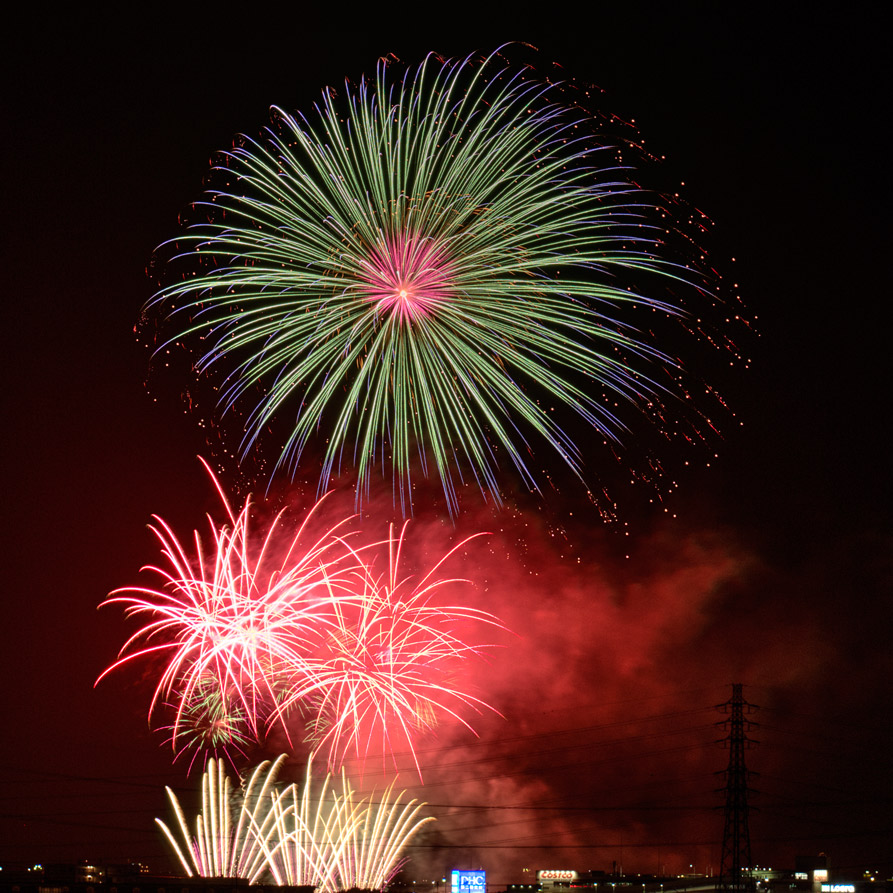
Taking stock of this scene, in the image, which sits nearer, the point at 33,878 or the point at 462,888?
the point at 33,878

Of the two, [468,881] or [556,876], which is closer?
[468,881]

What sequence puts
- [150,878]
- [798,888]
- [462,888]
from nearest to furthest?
[150,878] < [462,888] < [798,888]

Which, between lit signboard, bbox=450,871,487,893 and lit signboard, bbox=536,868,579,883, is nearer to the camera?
lit signboard, bbox=450,871,487,893

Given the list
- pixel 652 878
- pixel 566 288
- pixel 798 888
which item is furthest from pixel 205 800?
pixel 652 878

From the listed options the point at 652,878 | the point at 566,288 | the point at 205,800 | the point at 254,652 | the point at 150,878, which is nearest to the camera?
the point at 566,288

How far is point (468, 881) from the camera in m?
77.4

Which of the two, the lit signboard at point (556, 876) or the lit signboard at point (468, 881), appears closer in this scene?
the lit signboard at point (468, 881)

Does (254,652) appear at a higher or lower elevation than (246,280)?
lower

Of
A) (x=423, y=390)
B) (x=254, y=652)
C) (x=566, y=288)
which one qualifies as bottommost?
(x=254, y=652)

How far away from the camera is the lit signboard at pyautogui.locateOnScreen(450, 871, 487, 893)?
253 feet

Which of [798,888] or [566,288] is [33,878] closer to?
[566,288]

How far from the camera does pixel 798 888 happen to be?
84125 millimetres

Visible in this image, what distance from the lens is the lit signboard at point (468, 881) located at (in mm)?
77188

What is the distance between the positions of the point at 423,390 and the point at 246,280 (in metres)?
6.49
